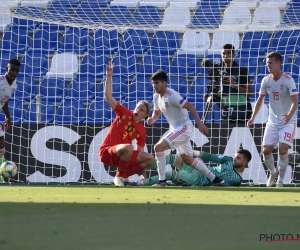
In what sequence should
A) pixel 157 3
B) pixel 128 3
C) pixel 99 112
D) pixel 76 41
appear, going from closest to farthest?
pixel 99 112
pixel 76 41
pixel 128 3
pixel 157 3

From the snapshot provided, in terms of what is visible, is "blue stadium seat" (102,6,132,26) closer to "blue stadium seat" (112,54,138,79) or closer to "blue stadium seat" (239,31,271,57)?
"blue stadium seat" (112,54,138,79)

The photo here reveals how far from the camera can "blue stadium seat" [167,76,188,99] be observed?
44.4 ft

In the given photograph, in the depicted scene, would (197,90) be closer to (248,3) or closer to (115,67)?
(115,67)

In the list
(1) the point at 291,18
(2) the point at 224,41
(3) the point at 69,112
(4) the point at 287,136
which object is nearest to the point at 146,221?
(4) the point at 287,136

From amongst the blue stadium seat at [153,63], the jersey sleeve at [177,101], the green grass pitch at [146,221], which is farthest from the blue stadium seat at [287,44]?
the green grass pitch at [146,221]

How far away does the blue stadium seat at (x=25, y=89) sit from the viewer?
1394 cm

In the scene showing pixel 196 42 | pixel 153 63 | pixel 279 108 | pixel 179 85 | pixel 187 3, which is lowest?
pixel 279 108

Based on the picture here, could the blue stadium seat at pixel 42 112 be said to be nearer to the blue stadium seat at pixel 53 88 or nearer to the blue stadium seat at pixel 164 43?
the blue stadium seat at pixel 53 88

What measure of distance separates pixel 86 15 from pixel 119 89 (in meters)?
1.56

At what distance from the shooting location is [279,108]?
1000cm

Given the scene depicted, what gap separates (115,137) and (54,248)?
645 cm

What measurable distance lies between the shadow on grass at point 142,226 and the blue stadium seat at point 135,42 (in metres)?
8.57

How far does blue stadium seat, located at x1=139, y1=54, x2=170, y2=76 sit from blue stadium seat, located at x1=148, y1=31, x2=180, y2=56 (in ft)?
0.62

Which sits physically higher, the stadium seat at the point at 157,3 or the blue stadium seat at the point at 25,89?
the stadium seat at the point at 157,3
